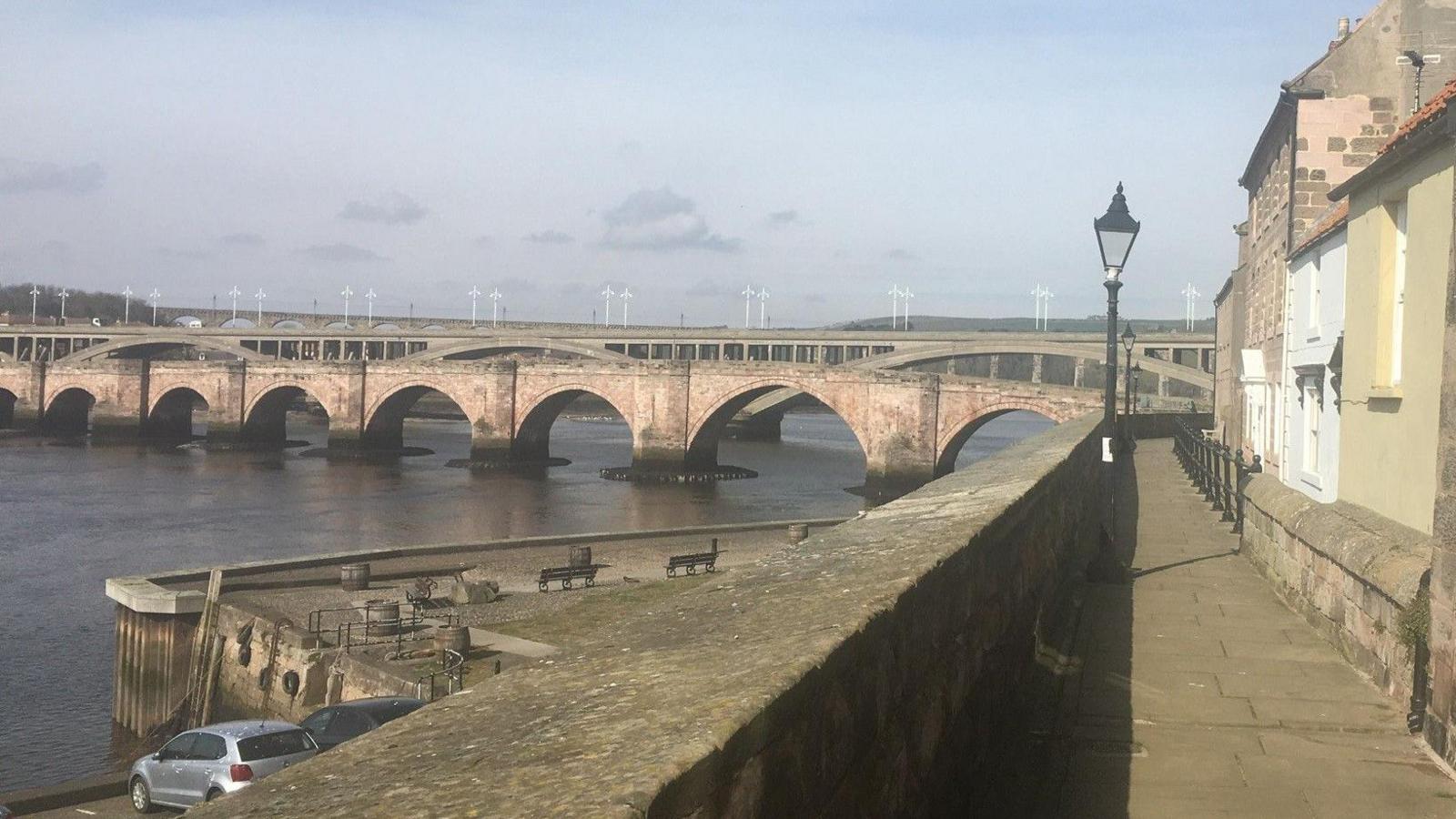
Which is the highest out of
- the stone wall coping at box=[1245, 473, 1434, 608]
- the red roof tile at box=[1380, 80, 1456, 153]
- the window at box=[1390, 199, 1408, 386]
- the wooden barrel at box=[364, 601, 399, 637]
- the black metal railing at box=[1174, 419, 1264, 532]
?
the red roof tile at box=[1380, 80, 1456, 153]

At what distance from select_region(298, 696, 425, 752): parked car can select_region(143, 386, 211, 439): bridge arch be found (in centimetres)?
6346

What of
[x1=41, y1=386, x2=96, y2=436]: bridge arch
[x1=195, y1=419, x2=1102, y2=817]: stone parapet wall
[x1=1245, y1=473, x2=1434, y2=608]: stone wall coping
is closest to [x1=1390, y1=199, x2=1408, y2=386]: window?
[x1=1245, y1=473, x2=1434, y2=608]: stone wall coping

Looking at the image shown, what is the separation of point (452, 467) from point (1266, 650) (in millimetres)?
53998

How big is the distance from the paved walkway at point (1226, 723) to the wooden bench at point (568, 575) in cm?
1464

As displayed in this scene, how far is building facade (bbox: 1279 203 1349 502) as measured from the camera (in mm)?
10539

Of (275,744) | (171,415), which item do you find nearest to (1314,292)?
(275,744)

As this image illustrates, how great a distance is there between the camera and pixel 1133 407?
137 ft

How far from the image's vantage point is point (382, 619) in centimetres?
2014

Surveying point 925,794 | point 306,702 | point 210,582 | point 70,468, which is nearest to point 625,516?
point 210,582

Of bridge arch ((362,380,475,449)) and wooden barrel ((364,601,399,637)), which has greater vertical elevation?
bridge arch ((362,380,475,449))

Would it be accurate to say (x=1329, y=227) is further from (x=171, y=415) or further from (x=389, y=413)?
(x=171, y=415)

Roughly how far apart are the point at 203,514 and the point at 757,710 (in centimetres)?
4120

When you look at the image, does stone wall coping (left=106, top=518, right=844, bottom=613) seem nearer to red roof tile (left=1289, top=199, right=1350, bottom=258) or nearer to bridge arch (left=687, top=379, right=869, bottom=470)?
red roof tile (left=1289, top=199, right=1350, bottom=258)

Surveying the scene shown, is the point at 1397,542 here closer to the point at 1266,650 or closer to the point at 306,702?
the point at 1266,650
